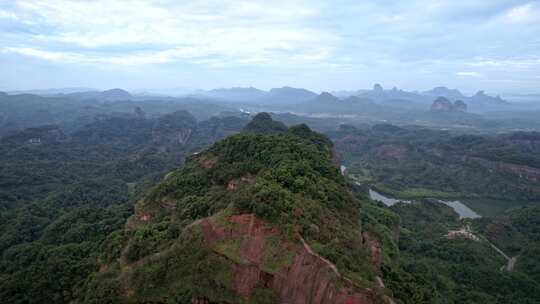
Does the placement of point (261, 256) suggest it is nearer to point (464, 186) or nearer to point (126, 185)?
point (126, 185)

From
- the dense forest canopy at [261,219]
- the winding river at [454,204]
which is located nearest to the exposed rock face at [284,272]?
the dense forest canopy at [261,219]

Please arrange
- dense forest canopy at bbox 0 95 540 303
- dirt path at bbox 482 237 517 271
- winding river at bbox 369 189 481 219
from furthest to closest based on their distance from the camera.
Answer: winding river at bbox 369 189 481 219
dirt path at bbox 482 237 517 271
dense forest canopy at bbox 0 95 540 303

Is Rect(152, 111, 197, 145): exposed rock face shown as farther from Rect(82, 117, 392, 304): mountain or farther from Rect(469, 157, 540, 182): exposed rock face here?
Rect(82, 117, 392, 304): mountain

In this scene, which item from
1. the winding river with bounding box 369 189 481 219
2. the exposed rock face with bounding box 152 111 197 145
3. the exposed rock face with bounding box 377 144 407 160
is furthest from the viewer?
the exposed rock face with bounding box 152 111 197 145

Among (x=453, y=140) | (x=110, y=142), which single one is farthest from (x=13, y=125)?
(x=453, y=140)

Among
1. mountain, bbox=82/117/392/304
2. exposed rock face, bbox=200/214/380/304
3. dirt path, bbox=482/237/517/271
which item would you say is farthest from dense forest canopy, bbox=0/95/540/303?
dirt path, bbox=482/237/517/271

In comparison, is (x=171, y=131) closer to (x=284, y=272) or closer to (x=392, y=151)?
(x=392, y=151)
